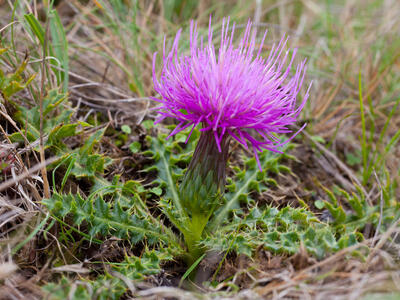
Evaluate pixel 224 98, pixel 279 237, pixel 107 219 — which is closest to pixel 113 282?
pixel 107 219

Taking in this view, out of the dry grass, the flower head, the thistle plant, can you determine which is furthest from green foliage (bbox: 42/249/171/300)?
the flower head

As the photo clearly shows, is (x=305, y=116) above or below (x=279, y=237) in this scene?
above

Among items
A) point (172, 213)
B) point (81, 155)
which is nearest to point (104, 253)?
point (172, 213)

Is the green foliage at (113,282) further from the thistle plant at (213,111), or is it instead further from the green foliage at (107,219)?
the thistle plant at (213,111)

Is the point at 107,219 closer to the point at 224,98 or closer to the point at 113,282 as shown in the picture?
the point at 113,282

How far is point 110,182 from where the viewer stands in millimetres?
2701

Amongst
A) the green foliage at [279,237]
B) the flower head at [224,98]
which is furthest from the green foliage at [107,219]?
the flower head at [224,98]

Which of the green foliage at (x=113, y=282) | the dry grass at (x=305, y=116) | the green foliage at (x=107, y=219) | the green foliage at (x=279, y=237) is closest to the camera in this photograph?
the green foliage at (x=113, y=282)

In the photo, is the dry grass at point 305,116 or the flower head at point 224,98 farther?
the flower head at point 224,98

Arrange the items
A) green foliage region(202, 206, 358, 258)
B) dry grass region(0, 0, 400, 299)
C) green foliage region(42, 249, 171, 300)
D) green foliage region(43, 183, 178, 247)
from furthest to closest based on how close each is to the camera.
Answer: green foliage region(43, 183, 178, 247), green foliage region(202, 206, 358, 258), dry grass region(0, 0, 400, 299), green foliage region(42, 249, 171, 300)

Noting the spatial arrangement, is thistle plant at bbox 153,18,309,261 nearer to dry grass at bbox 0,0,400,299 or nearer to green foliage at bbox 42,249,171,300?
green foliage at bbox 42,249,171,300

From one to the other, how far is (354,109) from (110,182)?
104 inches

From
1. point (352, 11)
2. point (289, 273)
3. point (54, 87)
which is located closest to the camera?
point (289, 273)

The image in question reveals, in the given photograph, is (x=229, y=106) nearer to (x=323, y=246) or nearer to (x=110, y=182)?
(x=323, y=246)
